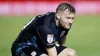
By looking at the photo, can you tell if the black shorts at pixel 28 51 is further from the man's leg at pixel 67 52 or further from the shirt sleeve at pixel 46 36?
the shirt sleeve at pixel 46 36

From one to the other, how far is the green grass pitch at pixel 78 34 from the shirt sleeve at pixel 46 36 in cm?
269

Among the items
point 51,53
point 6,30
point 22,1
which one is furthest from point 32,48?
point 22,1

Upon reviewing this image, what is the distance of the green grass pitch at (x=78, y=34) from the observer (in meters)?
9.51

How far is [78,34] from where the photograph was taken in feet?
37.6

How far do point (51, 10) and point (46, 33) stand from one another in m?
8.09

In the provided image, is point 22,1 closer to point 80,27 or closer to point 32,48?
point 80,27

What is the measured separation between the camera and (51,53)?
6184 millimetres

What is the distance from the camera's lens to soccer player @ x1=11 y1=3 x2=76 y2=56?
6.15m

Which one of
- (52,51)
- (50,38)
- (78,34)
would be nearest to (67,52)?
(52,51)

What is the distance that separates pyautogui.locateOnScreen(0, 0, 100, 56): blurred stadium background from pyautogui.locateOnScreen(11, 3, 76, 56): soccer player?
2958 mm

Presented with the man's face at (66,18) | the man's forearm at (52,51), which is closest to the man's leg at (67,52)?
the man's forearm at (52,51)

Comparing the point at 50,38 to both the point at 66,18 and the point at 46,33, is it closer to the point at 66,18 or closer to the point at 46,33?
the point at 46,33

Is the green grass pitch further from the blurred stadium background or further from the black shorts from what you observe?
the black shorts

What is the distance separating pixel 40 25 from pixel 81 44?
161 inches
